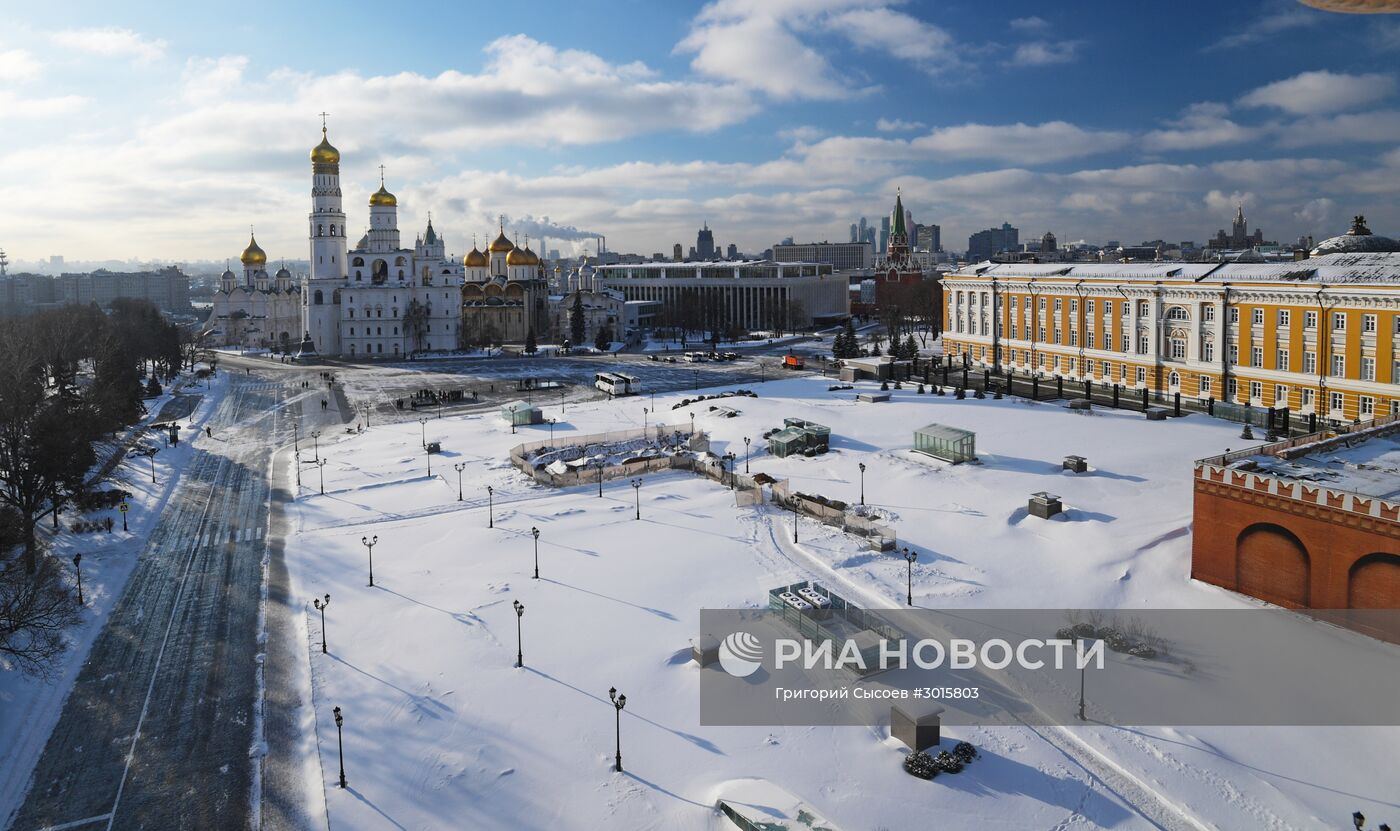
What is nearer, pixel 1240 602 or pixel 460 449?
pixel 1240 602

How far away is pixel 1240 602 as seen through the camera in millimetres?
24016

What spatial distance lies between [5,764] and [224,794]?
17.3 feet

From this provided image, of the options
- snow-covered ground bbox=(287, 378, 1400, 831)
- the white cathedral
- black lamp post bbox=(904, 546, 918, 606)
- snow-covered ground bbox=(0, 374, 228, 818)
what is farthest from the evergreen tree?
black lamp post bbox=(904, 546, 918, 606)

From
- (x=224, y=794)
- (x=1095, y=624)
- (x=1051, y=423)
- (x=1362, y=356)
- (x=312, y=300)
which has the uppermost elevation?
(x=312, y=300)

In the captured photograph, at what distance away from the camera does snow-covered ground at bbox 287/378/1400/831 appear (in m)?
16.6

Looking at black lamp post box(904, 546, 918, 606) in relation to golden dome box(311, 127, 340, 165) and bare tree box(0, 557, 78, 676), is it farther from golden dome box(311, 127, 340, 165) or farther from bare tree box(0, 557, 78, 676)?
golden dome box(311, 127, 340, 165)

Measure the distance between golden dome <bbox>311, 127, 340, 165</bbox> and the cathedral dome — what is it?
8565cm

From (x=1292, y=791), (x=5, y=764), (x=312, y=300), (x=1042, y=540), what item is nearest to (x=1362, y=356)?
(x=1042, y=540)

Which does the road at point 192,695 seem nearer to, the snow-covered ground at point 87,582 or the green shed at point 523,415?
the snow-covered ground at point 87,582

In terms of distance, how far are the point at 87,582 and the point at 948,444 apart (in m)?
31.5

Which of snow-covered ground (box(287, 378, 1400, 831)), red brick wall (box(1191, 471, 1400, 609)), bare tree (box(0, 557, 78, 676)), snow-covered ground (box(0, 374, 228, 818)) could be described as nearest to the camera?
snow-covered ground (box(287, 378, 1400, 831))

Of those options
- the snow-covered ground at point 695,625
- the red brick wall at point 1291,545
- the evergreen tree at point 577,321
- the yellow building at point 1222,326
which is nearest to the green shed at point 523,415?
the snow-covered ground at point 695,625

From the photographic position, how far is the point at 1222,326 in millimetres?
47875

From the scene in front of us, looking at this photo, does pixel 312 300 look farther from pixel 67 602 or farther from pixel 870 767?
pixel 870 767
